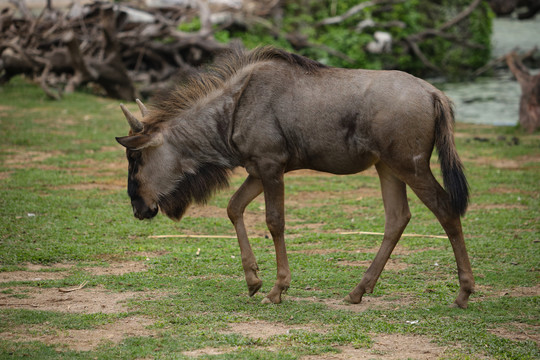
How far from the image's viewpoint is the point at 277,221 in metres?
6.65

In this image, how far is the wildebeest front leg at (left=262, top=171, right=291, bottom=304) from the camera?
6.54 meters

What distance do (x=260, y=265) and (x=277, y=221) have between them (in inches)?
52.1

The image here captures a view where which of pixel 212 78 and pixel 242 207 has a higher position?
pixel 212 78

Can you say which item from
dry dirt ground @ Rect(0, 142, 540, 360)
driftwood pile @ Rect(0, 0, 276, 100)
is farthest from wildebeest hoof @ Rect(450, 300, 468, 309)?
driftwood pile @ Rect(0, 0, 276, 100)

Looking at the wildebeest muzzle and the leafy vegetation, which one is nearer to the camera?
the wildebeest muzzle

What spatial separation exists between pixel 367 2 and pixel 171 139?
21.3 m

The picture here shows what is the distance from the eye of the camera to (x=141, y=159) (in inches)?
271

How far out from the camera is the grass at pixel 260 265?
217 inches

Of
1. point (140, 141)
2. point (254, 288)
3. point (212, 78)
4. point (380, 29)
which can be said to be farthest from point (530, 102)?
point (140, 141)

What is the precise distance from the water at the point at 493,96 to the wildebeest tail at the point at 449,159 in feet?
44.6

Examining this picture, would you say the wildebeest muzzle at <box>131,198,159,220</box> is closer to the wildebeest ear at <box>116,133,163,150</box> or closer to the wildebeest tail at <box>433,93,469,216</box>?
the wildebeest ear at <box>116,133,163,150</box>

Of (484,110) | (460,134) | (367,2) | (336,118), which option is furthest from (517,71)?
(336,118)

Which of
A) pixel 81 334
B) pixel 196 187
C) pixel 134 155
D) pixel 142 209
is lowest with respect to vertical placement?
pixel 81 334

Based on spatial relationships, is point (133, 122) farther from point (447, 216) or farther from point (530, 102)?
point (530, 102)
